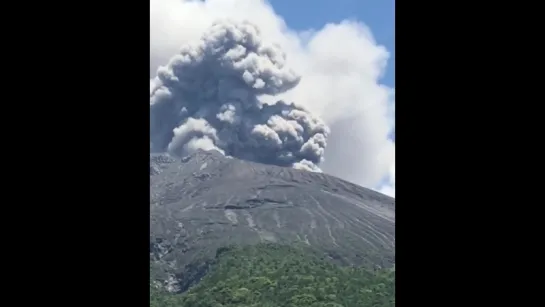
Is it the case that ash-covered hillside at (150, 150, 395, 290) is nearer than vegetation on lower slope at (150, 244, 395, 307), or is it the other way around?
vegetation on lower slope at (150, 244, 395, 307)

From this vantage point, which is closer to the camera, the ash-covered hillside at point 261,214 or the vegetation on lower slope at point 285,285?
the vegetation on lower slope at point 285,285

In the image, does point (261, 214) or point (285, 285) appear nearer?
point (285, 285)

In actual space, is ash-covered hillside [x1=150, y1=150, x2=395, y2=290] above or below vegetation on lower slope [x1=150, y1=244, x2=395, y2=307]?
above

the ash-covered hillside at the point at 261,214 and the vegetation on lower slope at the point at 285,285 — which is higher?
the ash-covered hillside at the point at 261,214
